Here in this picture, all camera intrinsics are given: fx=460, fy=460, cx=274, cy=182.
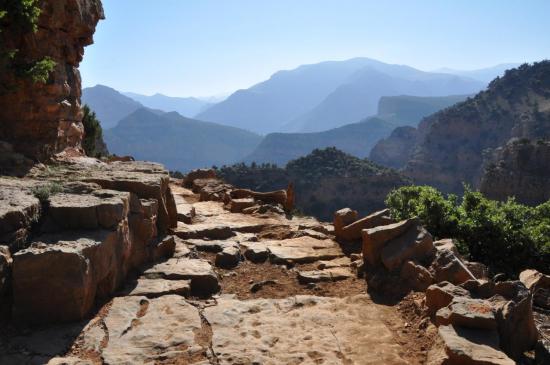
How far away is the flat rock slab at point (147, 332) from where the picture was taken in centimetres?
512

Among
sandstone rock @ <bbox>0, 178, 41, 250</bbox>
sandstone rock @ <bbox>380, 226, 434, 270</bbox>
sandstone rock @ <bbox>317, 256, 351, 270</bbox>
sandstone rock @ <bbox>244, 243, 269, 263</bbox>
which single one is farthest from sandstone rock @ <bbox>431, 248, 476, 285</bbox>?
sandstone rock @ <bbox>0, 178, 41, 250</bbox>

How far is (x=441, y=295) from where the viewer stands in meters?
5.99

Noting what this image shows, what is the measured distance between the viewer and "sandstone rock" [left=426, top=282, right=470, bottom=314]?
5903mm

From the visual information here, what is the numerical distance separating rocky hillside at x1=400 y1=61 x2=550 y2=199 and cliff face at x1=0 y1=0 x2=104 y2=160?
3425 inches

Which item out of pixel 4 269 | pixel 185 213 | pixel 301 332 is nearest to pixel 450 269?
pixel 301 332

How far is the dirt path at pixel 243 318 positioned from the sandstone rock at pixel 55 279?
24cm

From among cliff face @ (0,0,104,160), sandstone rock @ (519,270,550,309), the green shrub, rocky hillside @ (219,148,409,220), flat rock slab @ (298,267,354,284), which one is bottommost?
rocky hillside @ (219,148,409,220)

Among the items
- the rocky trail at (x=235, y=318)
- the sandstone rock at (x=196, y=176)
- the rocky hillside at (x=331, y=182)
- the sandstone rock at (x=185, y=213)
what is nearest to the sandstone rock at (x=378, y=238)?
the rocky trail at (x=235, y=318)

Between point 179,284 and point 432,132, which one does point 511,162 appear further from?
point 179,284

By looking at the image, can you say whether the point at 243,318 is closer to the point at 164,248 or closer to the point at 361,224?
the point at 164,248

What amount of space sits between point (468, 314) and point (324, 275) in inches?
126

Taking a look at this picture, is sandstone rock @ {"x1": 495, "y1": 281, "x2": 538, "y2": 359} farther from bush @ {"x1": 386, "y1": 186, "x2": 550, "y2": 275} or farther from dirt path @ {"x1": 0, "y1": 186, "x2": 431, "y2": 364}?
bush @ {"x1": 386, "y1": 186, "x2": 550, "y2": 275}

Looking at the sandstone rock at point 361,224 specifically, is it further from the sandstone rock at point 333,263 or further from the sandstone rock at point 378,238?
the sandstone rock at point 378,238

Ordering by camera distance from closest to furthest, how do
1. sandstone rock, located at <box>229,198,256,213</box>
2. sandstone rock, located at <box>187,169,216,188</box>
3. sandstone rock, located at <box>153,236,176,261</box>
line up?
sandstone rock, located at <box>153,236,176,261</box> → sandstone rock, located at <box>229,198,256,213</box> → sandstone rock, located at <box>187,169,216,188</box>
